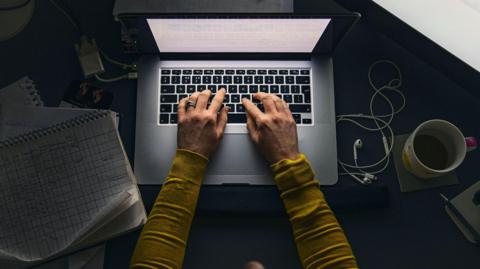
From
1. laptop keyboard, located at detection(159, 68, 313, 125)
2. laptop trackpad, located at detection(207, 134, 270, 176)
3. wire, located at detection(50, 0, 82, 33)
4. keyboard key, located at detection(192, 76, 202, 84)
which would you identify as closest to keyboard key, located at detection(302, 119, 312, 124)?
laptop keyboard, located at detection(159, 68, 313, 125)

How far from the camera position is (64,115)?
0.77 meters

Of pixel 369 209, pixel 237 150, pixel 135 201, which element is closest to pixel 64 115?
pixel 135 201

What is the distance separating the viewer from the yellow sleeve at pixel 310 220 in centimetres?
73

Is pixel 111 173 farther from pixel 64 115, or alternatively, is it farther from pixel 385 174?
pixel 385 174

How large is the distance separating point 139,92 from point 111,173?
18cm

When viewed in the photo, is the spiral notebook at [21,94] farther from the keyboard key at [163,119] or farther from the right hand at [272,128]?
the right hand at [272,128]

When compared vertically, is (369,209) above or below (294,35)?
below

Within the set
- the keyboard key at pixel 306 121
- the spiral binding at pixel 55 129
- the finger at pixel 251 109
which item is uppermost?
the finger at pixel 251 109

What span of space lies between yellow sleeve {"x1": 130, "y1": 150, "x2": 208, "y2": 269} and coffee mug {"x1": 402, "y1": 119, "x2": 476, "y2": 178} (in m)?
0.36

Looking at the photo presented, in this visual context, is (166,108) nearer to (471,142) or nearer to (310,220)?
(310,220)

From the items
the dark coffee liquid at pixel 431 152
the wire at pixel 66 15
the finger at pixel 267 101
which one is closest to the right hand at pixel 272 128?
the finger at pixel 267 101

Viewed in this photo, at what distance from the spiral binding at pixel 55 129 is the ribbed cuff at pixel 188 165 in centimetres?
15

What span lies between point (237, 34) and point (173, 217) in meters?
0.33

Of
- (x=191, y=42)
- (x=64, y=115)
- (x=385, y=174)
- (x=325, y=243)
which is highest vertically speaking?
(x=191, y=42)
